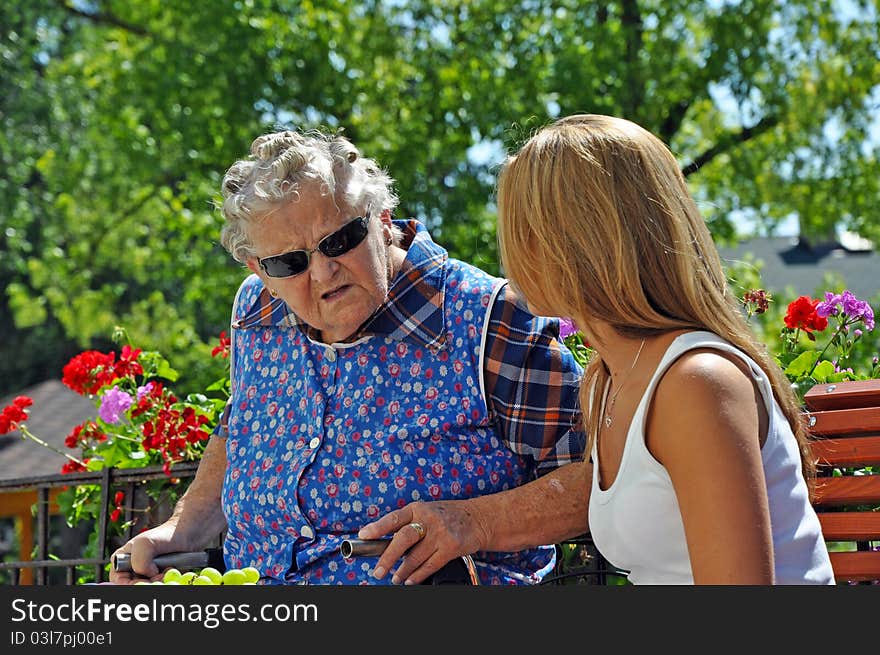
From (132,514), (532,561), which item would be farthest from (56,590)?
(132,514)

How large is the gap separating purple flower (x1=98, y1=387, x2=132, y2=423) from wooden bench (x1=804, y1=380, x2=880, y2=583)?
225 centimetres

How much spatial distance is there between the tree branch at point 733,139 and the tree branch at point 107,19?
660cm

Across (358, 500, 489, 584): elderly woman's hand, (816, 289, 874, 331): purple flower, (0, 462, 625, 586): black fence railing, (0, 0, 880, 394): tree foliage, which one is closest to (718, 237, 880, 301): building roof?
(0, 0, 880, 394): tree foliage

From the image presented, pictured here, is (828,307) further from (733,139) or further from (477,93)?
(733,139)

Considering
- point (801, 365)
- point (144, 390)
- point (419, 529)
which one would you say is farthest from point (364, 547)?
point (144, 390)

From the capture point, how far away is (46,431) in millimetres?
15539

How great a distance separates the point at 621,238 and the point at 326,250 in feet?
3.13

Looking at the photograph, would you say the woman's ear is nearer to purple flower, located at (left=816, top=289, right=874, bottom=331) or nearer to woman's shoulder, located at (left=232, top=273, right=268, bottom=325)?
woman's shoulder, located at (left=232, top=273, right=268, bottom=325)

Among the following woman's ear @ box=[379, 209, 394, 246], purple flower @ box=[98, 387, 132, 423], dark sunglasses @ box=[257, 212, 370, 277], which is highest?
woman's ear @ box=[379, 209, 394, 246]

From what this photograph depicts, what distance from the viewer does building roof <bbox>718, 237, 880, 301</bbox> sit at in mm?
24266

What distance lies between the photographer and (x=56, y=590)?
1365mm

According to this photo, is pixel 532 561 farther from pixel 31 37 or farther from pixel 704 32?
pixel 31 37

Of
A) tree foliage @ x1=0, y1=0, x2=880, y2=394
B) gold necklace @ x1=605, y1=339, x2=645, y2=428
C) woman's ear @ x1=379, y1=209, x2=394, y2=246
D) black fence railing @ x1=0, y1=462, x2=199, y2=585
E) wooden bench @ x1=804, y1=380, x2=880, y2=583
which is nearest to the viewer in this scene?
gold necklace @ x1=605, y1=339, x2=645, y2=428

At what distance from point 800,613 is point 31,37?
17.3 m
